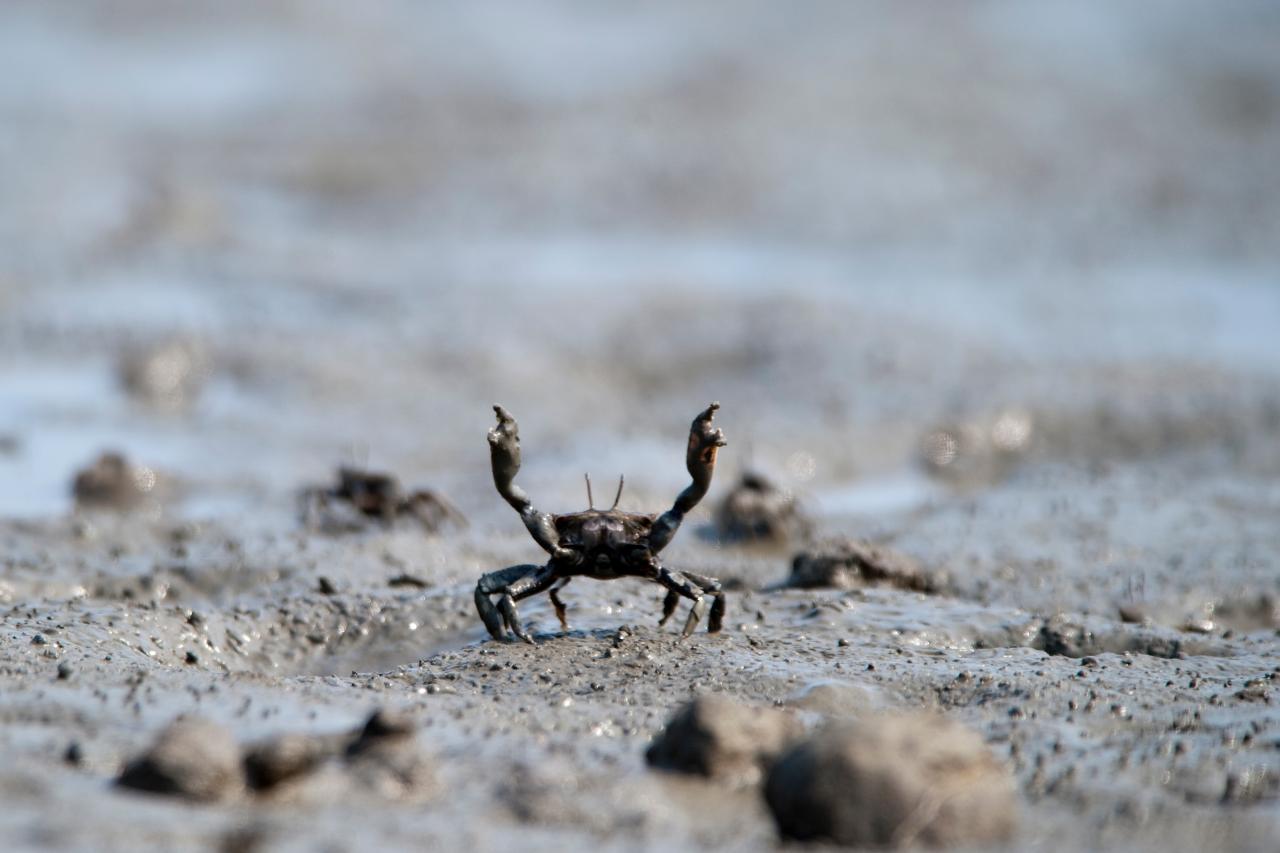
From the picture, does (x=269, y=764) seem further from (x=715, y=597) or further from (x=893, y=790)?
(x=715, y=597)

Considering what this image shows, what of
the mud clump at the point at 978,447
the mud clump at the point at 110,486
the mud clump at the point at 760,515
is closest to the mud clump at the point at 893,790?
the mud clump at the point at 760,515

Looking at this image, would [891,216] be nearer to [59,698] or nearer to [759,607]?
[759,607]

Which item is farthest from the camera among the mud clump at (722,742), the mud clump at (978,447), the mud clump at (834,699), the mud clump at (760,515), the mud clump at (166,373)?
the mud clump at (166,373)

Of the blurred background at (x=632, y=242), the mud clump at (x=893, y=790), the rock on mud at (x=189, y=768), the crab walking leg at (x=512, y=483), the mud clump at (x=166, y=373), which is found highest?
the blurred background at (x=632, y=242)

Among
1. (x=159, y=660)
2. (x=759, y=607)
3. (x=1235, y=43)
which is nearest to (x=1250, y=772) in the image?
(x=759, y=607)

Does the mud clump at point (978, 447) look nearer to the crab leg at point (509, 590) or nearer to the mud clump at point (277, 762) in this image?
the crab leg at point (509, 590)

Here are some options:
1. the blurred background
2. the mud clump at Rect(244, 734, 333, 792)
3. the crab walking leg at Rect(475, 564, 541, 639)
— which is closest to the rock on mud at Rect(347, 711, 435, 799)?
the mud clump at Rect(244, 734, 333, 792)

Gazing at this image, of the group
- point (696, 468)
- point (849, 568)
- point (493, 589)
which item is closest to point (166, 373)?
point (849, 568)
